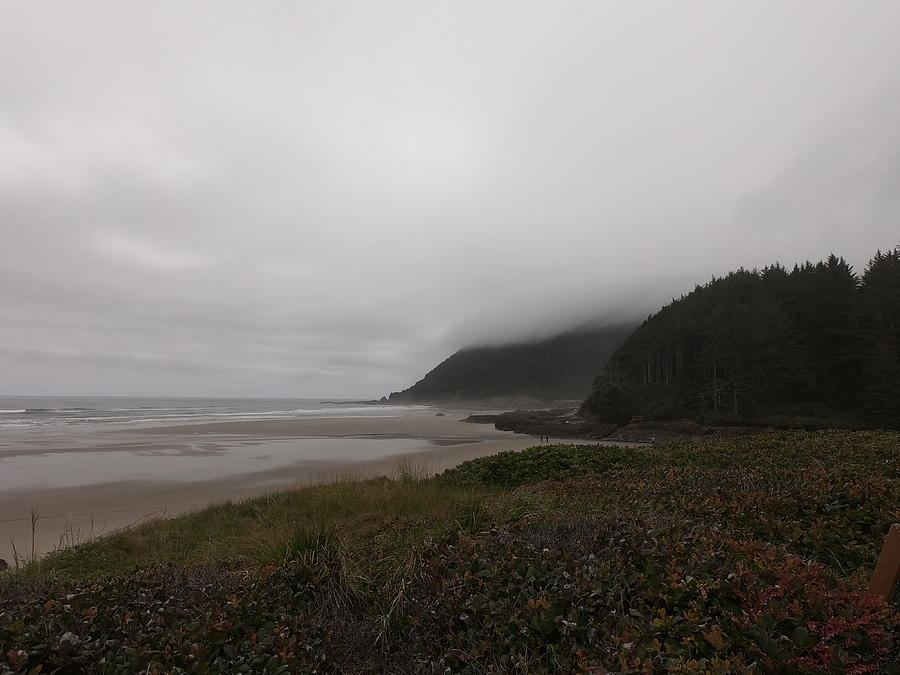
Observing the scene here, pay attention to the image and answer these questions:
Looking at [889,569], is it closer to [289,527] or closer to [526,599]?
[526,599]

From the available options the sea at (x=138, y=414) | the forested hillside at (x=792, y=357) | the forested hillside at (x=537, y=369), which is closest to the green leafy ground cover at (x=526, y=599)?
the forested hillside at (x=792, y=357)

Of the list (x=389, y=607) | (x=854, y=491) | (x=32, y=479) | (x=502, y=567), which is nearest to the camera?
(x=502, y=567)

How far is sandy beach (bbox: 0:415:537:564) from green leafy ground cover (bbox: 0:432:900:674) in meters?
6.65

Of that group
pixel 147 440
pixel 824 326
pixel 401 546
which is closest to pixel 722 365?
pixel 824 326

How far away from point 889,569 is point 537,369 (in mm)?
171020

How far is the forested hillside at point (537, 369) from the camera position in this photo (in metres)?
160

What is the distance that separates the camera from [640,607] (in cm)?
309

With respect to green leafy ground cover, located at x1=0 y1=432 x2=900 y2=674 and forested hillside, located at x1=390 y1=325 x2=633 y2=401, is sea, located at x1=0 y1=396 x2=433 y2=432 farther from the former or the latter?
forested hillside, located at x1=390 y1=325 x2=633 y2=401

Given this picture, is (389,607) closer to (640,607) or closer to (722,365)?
(640,607)

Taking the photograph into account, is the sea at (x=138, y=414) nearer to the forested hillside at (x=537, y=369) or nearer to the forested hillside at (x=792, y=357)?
the forested hillside at (x=792, y=357)

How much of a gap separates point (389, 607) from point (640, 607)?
224 cm

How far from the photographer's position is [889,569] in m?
2.83

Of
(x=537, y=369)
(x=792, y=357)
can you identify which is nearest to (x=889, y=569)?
(x=792, y=357)

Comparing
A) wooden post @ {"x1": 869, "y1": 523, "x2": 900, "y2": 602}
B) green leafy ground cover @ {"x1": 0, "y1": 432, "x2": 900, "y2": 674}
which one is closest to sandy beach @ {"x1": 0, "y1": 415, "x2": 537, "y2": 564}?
green leafy ground cover @ {"x1": 0, "y1": 432, "x2": 900, "y2": 674}
